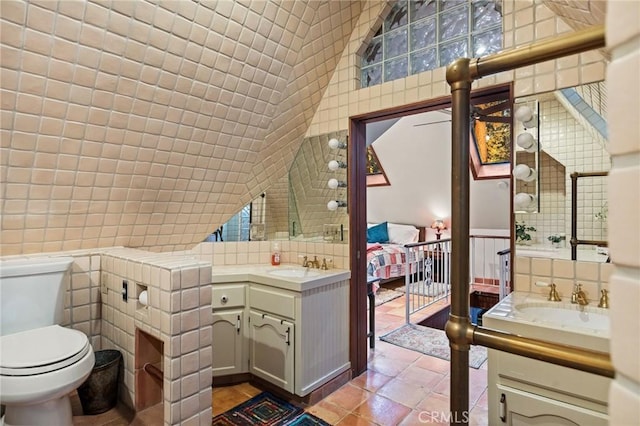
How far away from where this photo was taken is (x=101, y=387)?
2.03 meters

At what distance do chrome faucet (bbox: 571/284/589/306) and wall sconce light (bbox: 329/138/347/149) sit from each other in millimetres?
1755

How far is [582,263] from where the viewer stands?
71.7 inches

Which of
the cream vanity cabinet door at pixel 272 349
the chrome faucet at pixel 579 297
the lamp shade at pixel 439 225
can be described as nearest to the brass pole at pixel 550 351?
the chrome faucet at pixel 579 297

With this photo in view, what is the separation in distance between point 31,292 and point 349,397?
6.80ft

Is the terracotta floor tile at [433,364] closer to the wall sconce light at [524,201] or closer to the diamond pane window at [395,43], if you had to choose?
the wall sconce light at [524,201]

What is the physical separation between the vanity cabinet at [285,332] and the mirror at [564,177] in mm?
1318

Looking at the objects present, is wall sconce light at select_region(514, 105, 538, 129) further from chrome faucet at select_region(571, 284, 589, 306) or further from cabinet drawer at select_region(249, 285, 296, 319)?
cabinet drawer at select_region(249, 285, 296, 319)

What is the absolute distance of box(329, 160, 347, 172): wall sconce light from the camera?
2.83 metres

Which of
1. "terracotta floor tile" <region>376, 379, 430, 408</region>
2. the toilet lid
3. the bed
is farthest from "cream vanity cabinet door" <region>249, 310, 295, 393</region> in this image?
the bed

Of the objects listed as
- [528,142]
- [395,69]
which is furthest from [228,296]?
[528,142]

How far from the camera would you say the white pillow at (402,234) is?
6426 millimetres

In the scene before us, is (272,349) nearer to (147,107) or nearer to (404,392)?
(404,392)

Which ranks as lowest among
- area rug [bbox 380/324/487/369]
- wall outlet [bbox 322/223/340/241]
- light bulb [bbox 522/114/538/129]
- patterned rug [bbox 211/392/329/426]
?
patterned rug [bbox 211/392/329/426]

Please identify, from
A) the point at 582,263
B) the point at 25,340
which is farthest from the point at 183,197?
the point at 582,263
